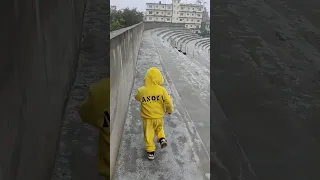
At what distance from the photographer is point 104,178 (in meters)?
2.81

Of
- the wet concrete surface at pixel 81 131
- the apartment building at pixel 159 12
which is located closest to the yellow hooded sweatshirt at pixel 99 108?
the wet concrete surface at pixel 81 131

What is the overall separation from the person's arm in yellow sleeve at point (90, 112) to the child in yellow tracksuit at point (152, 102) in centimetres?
177

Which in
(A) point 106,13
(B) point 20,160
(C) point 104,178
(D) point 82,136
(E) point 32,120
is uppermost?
(A) point 106,13

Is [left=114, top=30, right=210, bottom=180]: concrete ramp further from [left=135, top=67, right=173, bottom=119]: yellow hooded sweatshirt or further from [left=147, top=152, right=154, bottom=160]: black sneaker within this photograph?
[left=135, top=67, right=173, bottom=119]: yellow hooded sweatshirt

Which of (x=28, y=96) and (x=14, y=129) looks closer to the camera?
(x=14, y=129)

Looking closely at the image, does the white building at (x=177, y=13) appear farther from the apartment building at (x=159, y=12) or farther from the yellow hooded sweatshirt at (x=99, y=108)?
the yellow hooded sweatshirt at (x=99, y=108)

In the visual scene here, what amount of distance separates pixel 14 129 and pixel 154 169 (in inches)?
96.6
